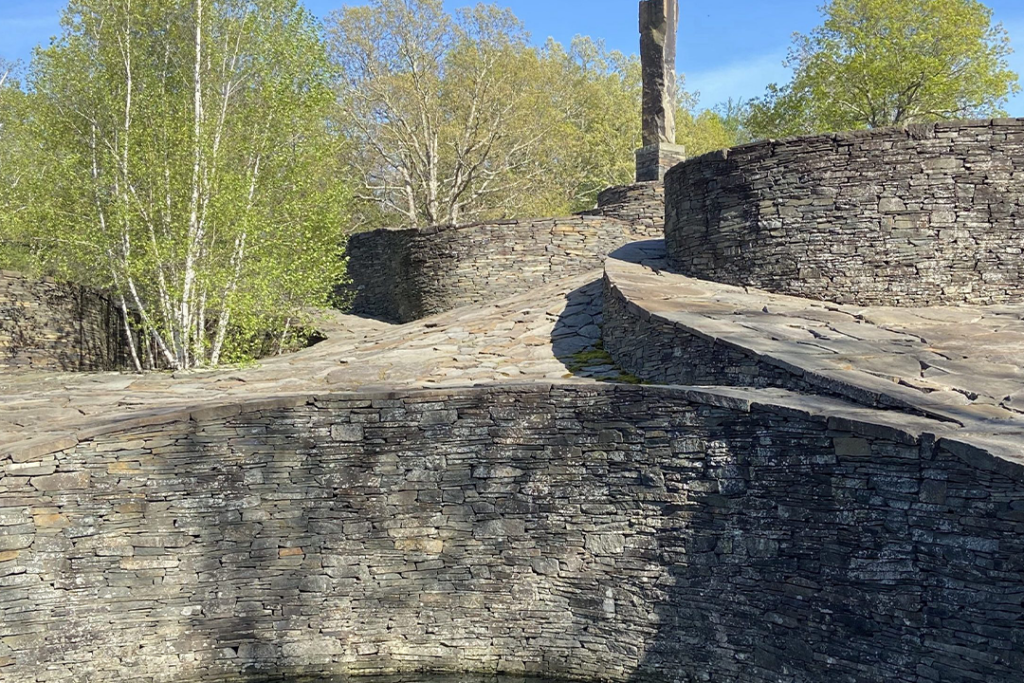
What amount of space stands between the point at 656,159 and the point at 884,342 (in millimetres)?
9850

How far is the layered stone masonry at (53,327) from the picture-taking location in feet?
51.8

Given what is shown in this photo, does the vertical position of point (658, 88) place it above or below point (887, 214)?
above

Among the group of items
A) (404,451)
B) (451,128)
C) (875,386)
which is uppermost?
(451,128)

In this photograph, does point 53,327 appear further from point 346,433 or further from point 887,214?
point 887,214

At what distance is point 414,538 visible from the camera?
764 centimetres

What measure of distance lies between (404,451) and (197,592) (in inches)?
82.5

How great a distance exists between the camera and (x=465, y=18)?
27922 millimetres

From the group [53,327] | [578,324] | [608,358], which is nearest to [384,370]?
[578,324]

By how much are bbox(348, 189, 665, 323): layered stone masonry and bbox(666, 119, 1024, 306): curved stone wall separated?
192 inches

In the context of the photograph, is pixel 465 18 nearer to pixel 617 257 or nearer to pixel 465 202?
pixel 465 202

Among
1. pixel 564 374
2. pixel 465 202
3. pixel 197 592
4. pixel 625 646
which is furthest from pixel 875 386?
pixel 465 202

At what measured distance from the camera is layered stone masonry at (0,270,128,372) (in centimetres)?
1577

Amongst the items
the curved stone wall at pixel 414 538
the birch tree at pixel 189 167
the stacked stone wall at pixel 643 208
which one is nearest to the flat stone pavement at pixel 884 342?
the curved stone wall at pixel 414 538

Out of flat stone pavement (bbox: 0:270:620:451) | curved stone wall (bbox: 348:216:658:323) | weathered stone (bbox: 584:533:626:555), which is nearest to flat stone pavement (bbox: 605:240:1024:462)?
flat stone pavement (bbox: 0:270:620:451)
